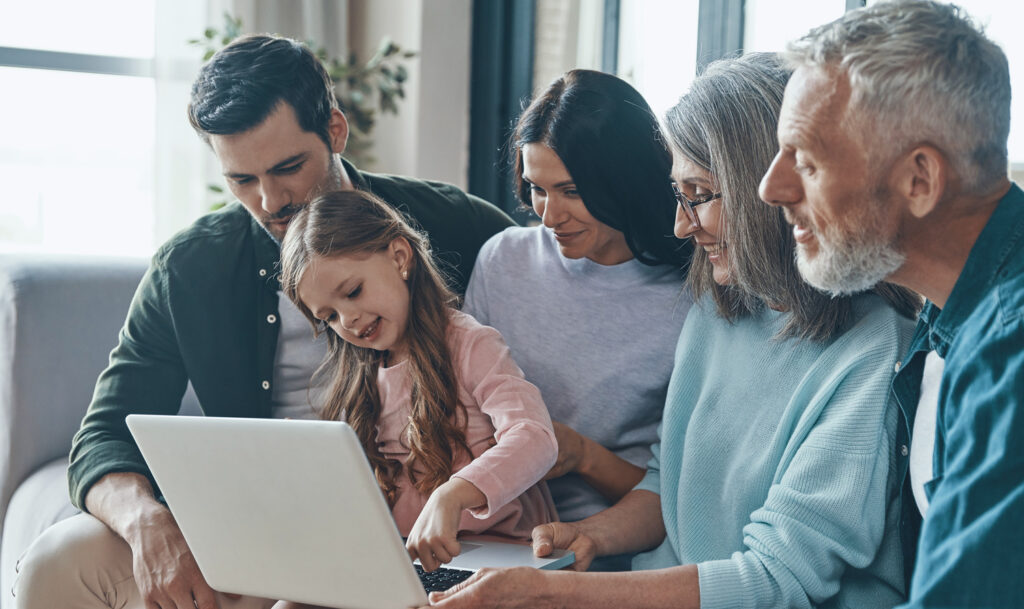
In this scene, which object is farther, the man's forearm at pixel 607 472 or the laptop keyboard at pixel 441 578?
the man's forearm at pixel 607 472

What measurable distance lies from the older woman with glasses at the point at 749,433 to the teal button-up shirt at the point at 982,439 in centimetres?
18

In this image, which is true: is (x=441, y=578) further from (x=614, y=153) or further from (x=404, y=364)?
(x=614, y=153)

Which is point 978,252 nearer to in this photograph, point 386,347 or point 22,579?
point 386,347

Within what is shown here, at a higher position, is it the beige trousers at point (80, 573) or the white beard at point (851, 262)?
the white beard at point (851, 262)

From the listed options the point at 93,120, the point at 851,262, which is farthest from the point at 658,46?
the point at 93,120

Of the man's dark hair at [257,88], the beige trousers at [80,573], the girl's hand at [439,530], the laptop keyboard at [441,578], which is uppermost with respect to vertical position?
the man's dark hair at [257,88]

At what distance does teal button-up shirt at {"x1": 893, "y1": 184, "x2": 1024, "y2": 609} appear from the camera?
811mm

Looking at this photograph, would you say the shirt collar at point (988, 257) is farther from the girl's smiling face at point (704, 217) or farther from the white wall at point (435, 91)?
the white wall at point (435, 91)

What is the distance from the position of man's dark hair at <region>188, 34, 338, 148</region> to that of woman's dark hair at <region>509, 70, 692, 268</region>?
41 cm

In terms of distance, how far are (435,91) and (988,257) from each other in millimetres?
2833

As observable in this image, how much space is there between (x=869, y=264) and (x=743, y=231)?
263 millimetres

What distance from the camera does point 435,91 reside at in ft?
11.7

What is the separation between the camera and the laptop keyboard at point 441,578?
118cm

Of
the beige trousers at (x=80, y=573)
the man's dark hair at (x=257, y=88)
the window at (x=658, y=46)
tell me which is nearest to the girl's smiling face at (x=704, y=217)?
the man's dark hair at (x=257, y=88)
